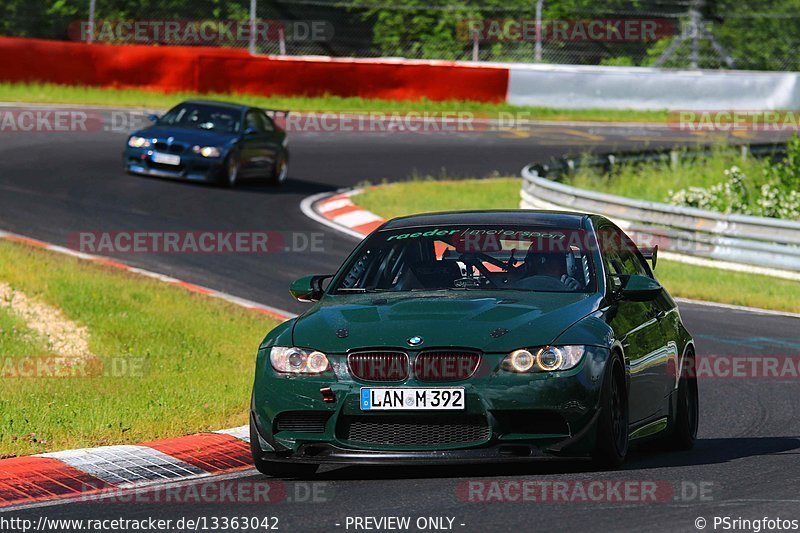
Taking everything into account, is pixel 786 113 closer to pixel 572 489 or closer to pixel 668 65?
pixel 668 65

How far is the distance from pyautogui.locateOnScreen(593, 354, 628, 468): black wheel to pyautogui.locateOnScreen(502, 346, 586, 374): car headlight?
203 mm

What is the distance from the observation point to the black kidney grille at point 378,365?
718 centimetres

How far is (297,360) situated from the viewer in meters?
7.40

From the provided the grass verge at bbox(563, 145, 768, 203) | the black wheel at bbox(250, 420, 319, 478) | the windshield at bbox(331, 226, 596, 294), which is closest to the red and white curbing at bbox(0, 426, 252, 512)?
the black wheel at bbox(250, 420, 319, 478)

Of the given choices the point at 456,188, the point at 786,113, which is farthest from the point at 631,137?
the point at 456,188

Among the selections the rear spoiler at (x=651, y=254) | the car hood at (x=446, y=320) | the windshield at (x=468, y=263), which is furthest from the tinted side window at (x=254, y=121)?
the car hood at (x=446, y=320)

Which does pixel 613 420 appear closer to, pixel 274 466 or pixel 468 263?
pixel 468 263

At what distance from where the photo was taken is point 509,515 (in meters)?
6.41

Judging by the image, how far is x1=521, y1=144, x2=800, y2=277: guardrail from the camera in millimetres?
18531

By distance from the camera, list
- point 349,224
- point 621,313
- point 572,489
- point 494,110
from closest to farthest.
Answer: point 572,489 < point 621,313 < point 349,224 < point 494,110

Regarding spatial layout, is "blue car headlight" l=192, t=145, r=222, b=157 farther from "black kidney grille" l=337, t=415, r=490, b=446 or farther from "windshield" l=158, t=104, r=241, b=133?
"black kidney grille" l=337, t=415, r=490, b=446

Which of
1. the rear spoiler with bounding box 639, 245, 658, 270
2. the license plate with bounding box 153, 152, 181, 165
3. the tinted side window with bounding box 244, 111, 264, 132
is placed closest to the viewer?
the rear spoiler with bounding box 639, 245, 658, 270

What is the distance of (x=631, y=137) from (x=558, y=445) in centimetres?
2939

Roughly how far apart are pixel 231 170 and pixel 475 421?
17.5m
